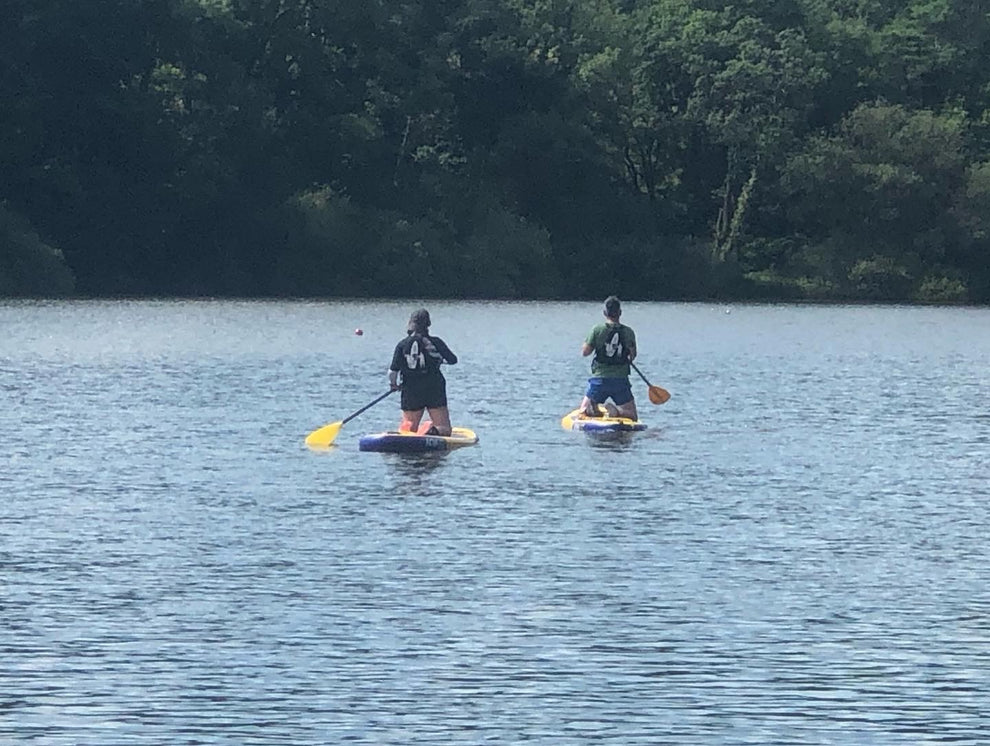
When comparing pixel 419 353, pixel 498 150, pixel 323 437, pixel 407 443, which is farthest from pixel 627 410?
pixel 498 150

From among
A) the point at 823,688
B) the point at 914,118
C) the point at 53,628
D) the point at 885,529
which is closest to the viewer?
the point at 823,688

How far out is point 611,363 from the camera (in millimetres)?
29531

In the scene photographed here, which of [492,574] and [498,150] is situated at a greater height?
[498,150]

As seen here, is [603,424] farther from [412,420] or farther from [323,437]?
[323,437]

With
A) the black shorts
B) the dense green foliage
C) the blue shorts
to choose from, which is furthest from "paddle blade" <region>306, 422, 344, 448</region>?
the dense green foliage

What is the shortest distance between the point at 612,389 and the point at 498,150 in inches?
2698

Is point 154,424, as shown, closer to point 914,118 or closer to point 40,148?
point 40,148

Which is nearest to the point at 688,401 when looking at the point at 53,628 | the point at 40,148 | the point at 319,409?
the point at 319,409

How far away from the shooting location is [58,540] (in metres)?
19.3

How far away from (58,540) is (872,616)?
7092 millimetres

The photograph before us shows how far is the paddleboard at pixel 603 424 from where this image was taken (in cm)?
2973

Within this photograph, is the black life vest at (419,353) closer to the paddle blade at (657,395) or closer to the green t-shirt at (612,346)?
the green t-shirt at (612,346)

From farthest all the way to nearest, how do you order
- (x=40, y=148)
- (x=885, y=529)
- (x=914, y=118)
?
(x=914, y=118) → (x=40, y=148) → (x=885, y=529)

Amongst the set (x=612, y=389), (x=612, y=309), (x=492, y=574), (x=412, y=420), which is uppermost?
(x=612, y=309)
